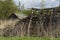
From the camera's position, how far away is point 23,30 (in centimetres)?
1173

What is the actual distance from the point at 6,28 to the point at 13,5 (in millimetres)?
36163

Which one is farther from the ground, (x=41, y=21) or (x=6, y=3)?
(x=6, y=3)

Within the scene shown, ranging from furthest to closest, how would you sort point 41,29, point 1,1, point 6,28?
point 1,1 → point 6,28 → point 41,29

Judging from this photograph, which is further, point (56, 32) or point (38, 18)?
point (38, 18)

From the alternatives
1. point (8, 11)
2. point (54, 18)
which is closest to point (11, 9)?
point (8, 11)

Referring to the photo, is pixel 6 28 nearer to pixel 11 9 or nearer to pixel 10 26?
pixel 10 26

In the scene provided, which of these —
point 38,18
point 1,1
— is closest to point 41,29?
point 38,18

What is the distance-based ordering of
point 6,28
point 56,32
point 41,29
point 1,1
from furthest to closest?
point 1,1
point 6,28
point 56,32
point 41,29

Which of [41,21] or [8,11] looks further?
[8,11]

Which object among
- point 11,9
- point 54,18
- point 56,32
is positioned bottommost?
point 56,32

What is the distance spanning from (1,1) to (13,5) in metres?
3.30

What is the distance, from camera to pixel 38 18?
13578 mm

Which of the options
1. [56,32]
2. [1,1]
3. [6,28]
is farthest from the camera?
[1,1]

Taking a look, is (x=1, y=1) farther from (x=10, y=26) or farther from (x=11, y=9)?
(x=10, y=26)
